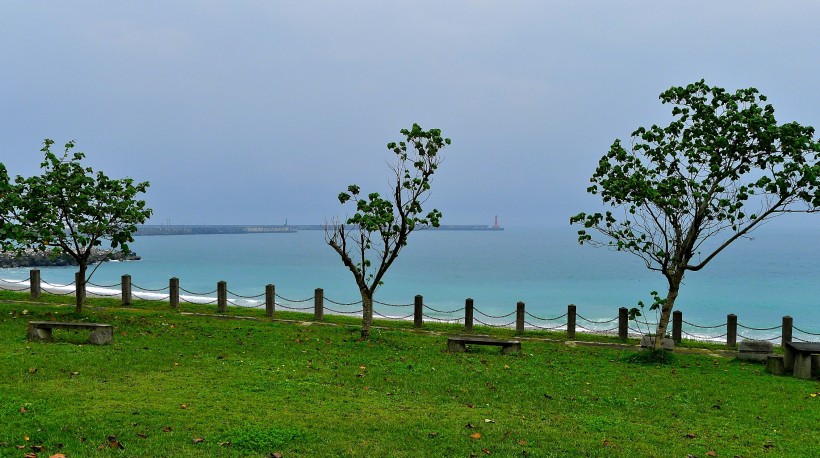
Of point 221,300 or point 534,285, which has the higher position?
point 221,300

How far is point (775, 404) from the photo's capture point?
982 cm

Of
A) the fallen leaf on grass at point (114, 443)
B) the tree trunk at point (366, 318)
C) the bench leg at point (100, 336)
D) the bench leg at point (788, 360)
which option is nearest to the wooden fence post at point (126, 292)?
the bench leg at point (100, 336)

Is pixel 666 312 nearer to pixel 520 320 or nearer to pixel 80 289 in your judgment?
pixel 520 320

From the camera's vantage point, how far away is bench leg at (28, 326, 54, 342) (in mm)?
12820

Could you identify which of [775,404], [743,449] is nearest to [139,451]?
[743,449]

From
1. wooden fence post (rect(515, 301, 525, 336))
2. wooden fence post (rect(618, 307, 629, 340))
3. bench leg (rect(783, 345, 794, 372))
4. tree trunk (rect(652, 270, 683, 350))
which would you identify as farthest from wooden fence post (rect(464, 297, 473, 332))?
bench leg (rect(783, 345, 794, 372))

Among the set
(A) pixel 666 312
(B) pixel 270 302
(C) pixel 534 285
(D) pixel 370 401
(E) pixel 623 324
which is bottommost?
(C) pixel 534 285

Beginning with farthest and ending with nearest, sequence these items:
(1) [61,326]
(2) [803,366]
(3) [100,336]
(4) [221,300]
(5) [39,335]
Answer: (4) [221,300] < (1) [61,326] < (5) [39,335] < (3) [100,336] < (2) [803,366]

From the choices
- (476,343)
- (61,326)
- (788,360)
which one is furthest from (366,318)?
(788,360)

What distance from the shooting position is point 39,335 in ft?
42.3

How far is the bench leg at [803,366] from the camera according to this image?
40.6 feet

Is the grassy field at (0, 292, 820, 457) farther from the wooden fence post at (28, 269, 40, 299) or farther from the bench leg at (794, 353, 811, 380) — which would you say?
the wooden fence post at (28, 269, 40, 299)

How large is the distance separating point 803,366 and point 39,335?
53.3 feet

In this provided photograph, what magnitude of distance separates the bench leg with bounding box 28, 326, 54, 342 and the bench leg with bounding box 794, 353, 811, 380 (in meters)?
16.0
